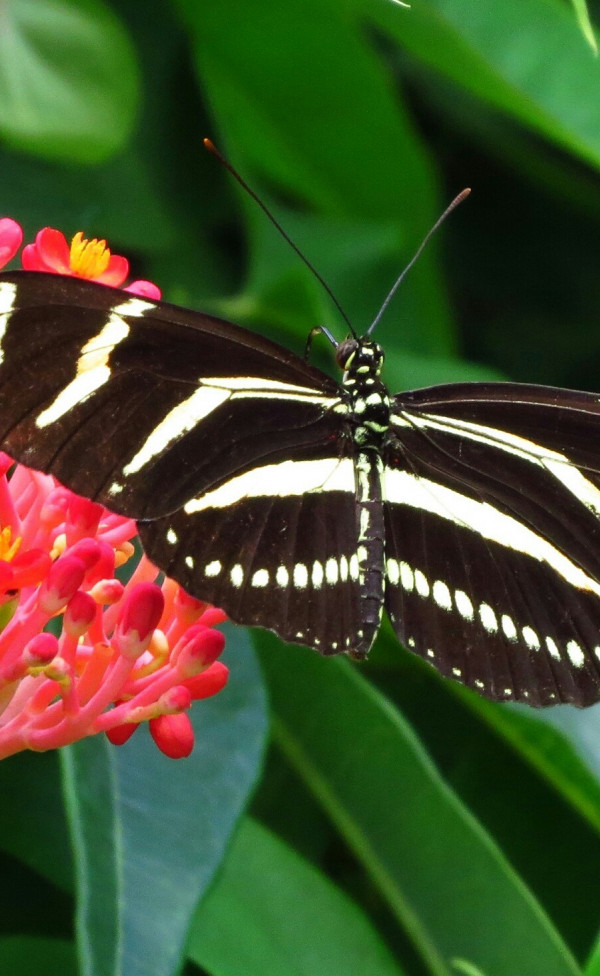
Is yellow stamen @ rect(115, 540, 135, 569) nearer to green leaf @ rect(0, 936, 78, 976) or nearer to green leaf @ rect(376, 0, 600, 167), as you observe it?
green leaf @ rect(0, 936, 78, 976)

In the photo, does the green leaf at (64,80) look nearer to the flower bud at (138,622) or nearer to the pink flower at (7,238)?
the pink flower at (7,238)

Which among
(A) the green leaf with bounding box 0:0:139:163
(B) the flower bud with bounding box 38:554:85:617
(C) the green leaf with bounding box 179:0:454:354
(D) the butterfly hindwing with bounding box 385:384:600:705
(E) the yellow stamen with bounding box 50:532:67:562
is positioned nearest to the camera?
(B) the flower bud with bounding box 38:554:85:617

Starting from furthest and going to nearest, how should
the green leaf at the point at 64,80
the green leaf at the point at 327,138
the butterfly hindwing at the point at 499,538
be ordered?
the green leaf at the point at 327,138 → the green leaf at the point at 64,80 → the butterfly hindwing at the point at 499,538

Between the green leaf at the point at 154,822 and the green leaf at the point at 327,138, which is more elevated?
the green leaf at the point at 327,138

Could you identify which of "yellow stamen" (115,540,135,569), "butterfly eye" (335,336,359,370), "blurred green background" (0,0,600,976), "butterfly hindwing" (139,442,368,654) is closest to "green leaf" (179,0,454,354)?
"blurred green background" (0,0,600,976)

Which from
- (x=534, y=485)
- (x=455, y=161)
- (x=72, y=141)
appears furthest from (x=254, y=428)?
(x=455, y=161)

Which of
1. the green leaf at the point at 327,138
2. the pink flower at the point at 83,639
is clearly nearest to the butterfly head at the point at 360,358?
the pink flower at the point at 83,639
